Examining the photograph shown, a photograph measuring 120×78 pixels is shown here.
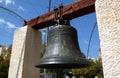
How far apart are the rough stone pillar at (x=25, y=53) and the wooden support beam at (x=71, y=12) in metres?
0.26

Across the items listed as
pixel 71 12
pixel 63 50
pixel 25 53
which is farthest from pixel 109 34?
pixel 25 53

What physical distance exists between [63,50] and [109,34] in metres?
Answer: 0.77

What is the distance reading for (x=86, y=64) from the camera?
2.62 metres

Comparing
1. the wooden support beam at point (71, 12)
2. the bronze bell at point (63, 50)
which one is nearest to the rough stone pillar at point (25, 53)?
the wooden support beam at point (71, 12)

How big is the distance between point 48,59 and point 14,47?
1.47 metres

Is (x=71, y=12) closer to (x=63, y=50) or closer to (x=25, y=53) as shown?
(x=63, y=50)

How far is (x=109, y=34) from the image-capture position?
2.22 meters

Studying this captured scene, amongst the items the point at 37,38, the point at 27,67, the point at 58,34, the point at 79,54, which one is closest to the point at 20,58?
the point at 27,67

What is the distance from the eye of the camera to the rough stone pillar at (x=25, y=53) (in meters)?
3.59

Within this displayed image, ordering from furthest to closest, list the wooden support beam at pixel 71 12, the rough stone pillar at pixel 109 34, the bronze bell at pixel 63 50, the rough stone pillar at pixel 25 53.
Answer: the rough stone pillar at pixel 25 53 → the wooden support beam at pixel 71 12 → the bronze bell at pixel 63 50 → the rough stone pillar at pixel 109 34

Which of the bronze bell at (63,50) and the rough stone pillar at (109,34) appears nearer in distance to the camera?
the rough stone pillar at (109,34)

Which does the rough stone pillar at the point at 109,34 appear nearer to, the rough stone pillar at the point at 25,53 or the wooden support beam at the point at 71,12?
the wooden support beam at the point at 71,12

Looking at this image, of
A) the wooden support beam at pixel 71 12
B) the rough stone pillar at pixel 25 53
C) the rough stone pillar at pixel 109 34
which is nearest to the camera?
the rough stone pillar at pixel 109 34

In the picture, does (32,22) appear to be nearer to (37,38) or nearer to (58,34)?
(37,38)
